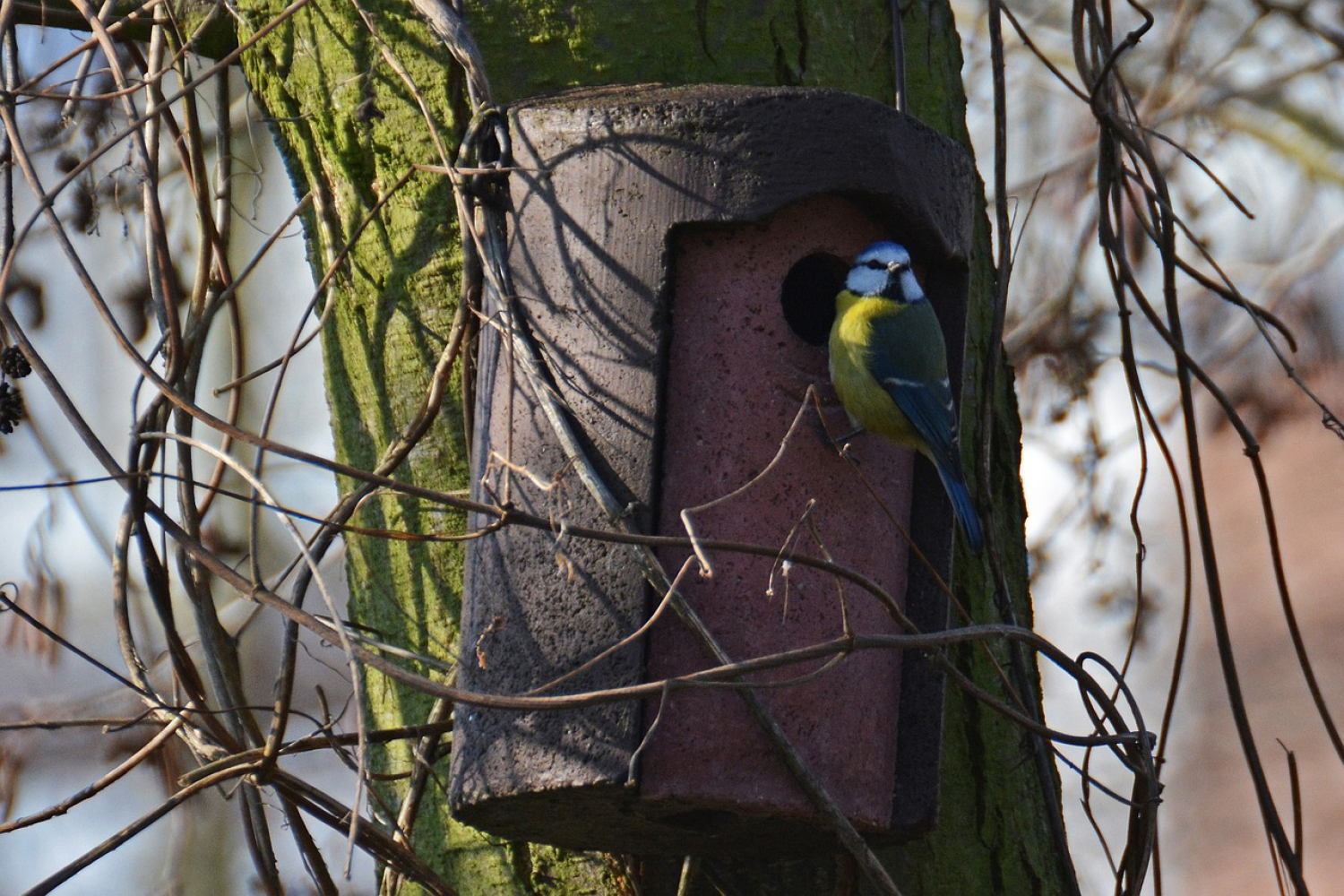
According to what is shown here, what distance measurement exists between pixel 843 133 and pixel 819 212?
124mm

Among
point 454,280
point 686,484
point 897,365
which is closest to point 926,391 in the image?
point 897,365

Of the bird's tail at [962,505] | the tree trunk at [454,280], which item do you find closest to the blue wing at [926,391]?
the bird's tail at [962,505]

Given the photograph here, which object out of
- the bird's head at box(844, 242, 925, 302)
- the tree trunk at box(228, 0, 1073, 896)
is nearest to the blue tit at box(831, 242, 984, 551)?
the bird's head at box(844, 242, 925, 302)

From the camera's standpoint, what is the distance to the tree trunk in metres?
2.39

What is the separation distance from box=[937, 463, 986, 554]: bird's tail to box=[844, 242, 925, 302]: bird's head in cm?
28

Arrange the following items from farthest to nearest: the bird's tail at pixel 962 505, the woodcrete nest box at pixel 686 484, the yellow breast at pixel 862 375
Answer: the bird's tail at pixel 962 505 → the yellow breast at pixel 862 375 → the woodcrete nest box at pixel 686 484

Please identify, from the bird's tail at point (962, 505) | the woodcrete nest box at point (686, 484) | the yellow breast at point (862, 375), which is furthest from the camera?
the bird's tail at point (962, 505)

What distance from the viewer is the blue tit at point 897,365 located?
7.41 ft

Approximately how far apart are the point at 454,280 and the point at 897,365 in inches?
30.0

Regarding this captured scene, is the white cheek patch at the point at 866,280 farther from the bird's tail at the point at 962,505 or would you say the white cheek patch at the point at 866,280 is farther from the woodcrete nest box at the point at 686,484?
the bird's tail at the point at 962,505

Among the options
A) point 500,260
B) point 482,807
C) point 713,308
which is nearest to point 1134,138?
point 713,308

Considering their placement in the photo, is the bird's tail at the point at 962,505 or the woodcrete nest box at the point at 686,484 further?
the bird's tail at the point at 962,505

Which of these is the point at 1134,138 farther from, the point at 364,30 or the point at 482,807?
the point at 482,807

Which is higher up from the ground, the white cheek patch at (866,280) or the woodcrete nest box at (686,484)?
the white cheek patch at (866,280)
